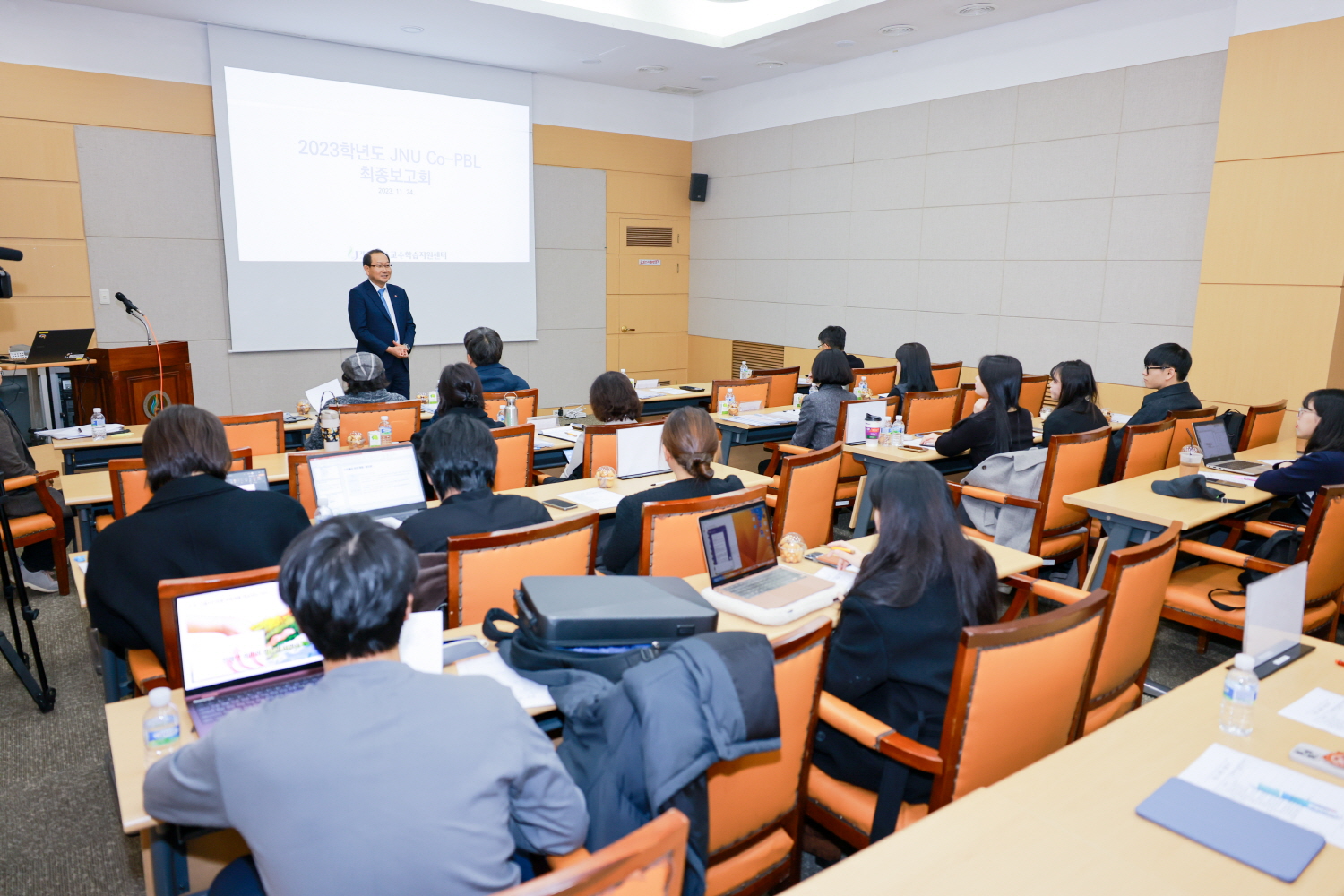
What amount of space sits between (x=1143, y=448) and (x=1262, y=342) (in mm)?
2293

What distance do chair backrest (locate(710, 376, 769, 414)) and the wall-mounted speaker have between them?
16.1 ft

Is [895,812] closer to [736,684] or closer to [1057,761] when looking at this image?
[1057,761]

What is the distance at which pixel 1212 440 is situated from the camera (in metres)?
4.59

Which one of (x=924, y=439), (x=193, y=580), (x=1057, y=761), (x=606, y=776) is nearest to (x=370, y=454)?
(x=193, y=580)

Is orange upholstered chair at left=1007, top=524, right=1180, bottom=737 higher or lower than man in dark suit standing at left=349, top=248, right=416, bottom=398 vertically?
lower

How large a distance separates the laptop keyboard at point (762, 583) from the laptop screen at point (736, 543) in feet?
0.09

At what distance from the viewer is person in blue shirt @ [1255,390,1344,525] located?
11.9 ft

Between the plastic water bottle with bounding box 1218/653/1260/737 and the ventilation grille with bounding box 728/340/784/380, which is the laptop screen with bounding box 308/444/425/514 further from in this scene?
the ventilation grille with bounding box 728/340/784/380

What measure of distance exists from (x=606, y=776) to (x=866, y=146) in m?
8.34

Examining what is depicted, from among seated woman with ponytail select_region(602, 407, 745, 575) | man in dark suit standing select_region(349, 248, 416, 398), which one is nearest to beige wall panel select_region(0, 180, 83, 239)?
man in dark suit standing select_region(349, 248, 416, 398)

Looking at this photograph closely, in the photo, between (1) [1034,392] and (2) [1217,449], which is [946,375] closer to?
(1) [1034,392]

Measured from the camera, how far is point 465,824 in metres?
1.17

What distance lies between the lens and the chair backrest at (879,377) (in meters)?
6.78

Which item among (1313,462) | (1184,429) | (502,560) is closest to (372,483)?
(502,560)
